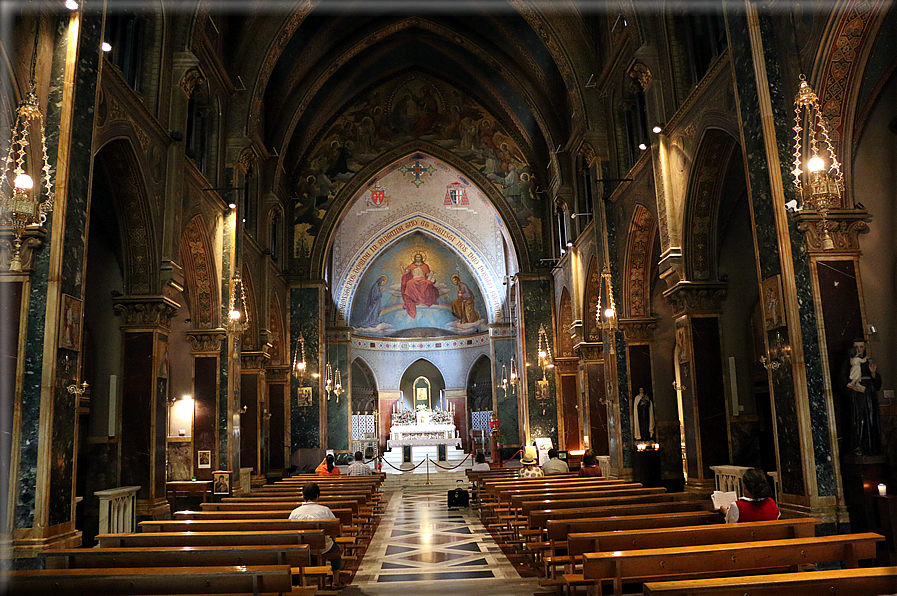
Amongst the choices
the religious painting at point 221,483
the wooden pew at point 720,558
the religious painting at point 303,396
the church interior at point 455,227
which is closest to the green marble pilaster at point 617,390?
the church interior at point 455,227

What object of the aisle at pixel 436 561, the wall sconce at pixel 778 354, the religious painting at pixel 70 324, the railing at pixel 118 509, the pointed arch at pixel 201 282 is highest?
the pointed arch at pixel 201 282

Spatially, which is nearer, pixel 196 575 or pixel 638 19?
pixel 196 575

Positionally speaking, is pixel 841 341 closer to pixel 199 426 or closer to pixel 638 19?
pixel 638 19

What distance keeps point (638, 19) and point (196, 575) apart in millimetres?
14046

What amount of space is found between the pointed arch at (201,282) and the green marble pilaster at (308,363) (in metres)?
9.18

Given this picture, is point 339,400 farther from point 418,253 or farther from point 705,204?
point 705,204

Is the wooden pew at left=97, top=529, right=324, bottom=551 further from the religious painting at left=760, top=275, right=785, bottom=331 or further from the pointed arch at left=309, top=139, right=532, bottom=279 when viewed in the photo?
the pointed arch at left=309, top=139, right=532, bottom=279

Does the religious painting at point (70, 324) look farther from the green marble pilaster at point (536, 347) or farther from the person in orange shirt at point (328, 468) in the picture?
the green marble pilaster at point (536, 347)

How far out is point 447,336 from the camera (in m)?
40.7

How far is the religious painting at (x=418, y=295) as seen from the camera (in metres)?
39.9

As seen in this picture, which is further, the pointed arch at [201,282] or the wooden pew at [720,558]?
the pointed arch at [201,282]

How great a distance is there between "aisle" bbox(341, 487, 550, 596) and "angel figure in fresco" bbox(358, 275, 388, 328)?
2352cm

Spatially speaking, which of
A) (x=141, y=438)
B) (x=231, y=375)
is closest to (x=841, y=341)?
(x=141, y=438)

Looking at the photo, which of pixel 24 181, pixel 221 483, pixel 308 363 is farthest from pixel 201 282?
pixel 24 181
